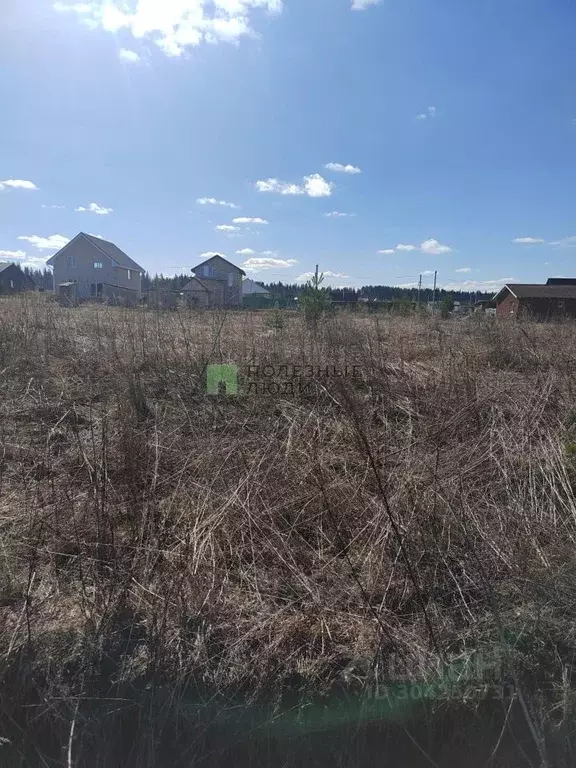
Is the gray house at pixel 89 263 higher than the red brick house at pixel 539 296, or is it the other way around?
the gray house at pixel 89 263

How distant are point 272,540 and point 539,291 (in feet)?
110

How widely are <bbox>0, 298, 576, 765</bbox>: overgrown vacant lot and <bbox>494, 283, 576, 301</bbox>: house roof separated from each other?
28.2 m

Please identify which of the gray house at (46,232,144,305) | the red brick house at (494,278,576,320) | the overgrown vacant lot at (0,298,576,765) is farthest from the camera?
the gray house at (46,232,144,305)

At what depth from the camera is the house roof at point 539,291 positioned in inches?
1130

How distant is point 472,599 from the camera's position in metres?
2.24

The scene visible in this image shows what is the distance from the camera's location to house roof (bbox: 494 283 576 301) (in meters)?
28.7

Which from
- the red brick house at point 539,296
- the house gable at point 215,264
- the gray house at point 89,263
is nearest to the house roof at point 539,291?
the red brick house at point 539,296

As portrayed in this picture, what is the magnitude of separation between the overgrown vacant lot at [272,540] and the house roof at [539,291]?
2821cm

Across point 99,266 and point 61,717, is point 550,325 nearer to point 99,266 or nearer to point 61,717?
point 61,717

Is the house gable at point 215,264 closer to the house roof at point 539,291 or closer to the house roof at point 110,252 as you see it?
the house roof at point 110,252

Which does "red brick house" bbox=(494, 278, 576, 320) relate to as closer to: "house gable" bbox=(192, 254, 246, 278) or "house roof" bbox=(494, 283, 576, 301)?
"house roof" bbox=(494, 283, 576, 301)

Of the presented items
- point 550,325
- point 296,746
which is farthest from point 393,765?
point 550,325

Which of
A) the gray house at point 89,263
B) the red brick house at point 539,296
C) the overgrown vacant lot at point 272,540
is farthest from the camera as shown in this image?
the gray house at point 89,263

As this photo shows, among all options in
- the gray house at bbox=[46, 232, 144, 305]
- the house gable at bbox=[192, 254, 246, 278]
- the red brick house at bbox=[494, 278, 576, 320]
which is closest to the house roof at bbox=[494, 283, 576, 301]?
the red brick house at bbox=[494, 278, 576, 320]
